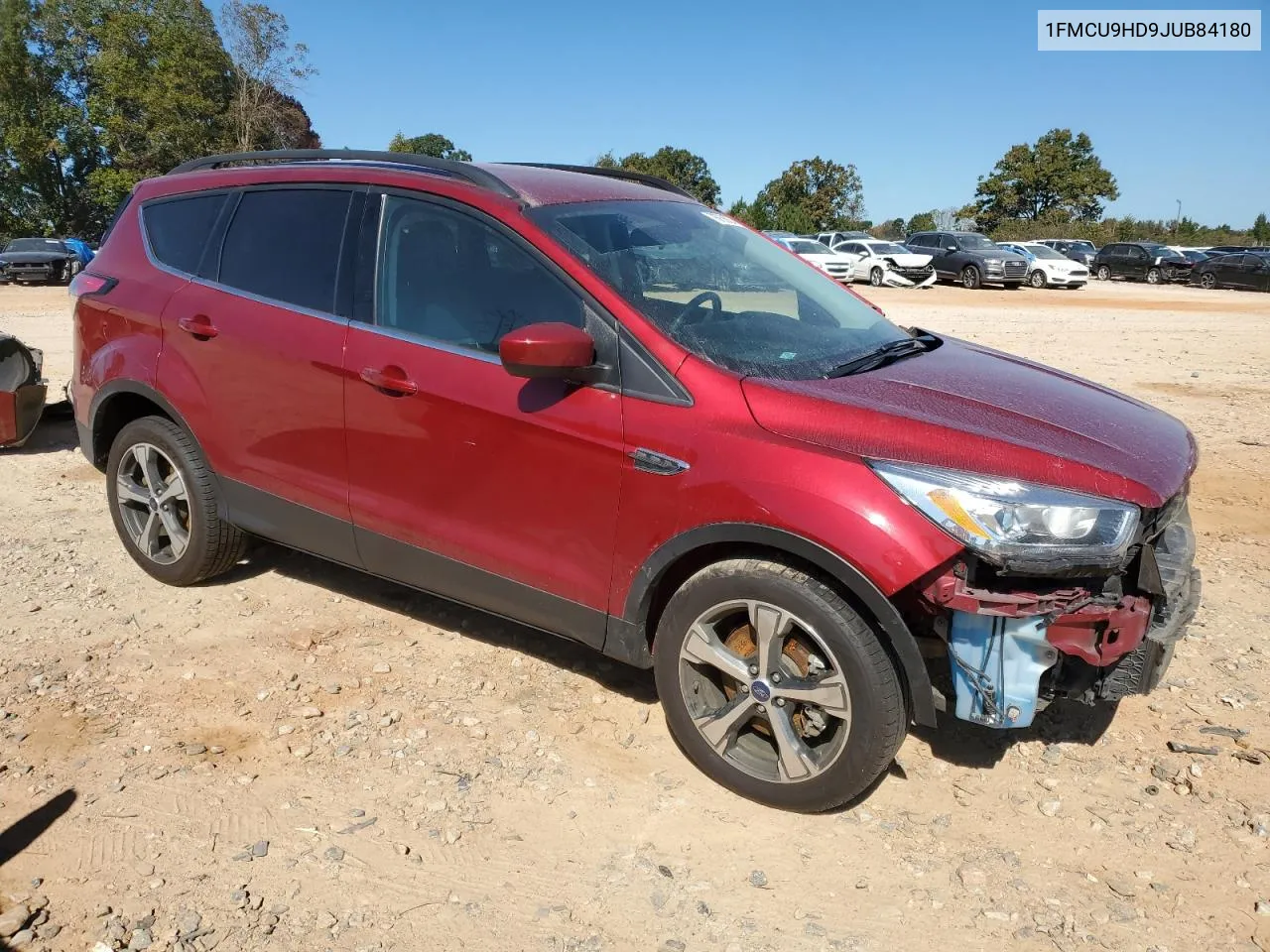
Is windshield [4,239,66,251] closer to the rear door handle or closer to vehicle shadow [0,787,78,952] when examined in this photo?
the rear door handle

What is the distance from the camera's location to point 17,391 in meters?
6.72

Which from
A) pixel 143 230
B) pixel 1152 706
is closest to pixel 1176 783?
pixel 1152 706

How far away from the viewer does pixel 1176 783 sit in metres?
3.27

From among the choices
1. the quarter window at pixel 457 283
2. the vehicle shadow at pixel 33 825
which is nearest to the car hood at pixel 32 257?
the quarter window at pixel 457 283

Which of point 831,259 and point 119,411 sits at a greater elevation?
point 831,259

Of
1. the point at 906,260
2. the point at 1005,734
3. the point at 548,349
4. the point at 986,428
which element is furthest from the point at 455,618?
the point at 906,260

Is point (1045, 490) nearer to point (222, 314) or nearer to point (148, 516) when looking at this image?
point (222, 314)

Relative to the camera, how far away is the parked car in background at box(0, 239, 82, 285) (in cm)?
2630

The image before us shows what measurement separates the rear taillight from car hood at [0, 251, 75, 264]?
25.8m

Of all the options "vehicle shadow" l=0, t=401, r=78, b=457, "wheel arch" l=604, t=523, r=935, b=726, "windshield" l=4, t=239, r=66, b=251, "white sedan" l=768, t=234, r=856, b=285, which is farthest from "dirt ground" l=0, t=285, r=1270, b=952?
"windshield" l=4, t=239, r=66, b=251

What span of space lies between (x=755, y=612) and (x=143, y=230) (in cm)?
349

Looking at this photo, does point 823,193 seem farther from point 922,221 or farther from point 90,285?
point 90,285

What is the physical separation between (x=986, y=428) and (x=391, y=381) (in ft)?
6.70

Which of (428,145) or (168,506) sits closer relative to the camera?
(168,506)
